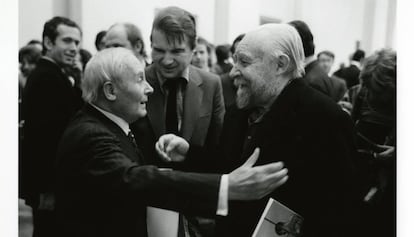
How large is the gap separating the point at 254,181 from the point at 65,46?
130 cm

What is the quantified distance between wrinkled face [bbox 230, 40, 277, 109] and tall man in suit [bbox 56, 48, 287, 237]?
23cm

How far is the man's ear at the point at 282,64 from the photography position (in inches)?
84.8

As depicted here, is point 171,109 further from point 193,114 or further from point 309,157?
point 309,157

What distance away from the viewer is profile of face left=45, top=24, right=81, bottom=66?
2707 millimetres

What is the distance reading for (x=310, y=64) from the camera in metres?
2.47

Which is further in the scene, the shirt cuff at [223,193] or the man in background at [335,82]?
the man in background at [335,82]

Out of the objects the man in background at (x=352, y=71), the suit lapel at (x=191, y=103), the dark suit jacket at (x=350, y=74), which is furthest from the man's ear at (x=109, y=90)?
the dark suit jacket at (x=350, y=74)

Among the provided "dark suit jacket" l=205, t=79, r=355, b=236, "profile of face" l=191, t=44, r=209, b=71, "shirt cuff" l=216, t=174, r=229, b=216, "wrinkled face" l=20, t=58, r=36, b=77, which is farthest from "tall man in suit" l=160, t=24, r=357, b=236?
"profile of face" l=191, t=44, r=209, b=71

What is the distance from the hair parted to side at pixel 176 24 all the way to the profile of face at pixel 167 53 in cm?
2

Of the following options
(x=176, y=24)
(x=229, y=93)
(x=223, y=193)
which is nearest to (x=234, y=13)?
(x=176, y=24)

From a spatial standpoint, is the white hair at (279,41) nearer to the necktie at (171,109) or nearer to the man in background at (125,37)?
the necktie at (171,109)

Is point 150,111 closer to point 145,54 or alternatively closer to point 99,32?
point 145,54

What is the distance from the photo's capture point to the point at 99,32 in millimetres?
2836
